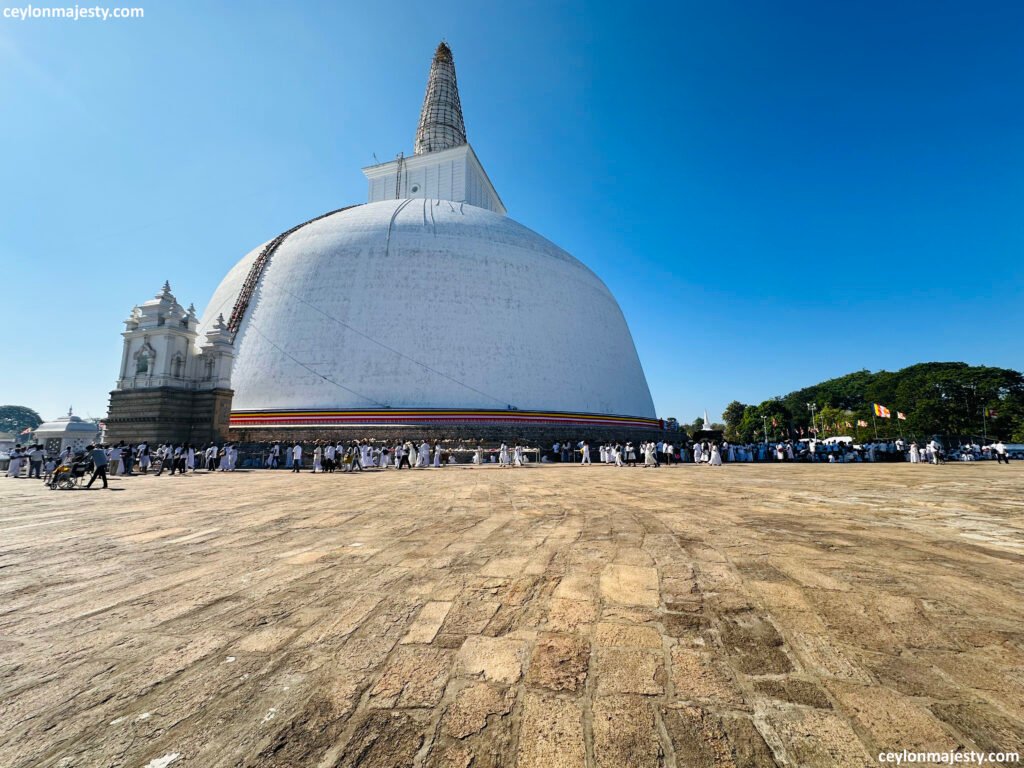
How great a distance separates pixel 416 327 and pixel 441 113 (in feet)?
82.1

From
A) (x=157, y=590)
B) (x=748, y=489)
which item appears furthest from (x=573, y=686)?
(x=748, y=489)

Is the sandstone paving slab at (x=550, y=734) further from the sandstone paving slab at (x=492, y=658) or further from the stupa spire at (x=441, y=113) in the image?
the stupa spire at (x=441, y=113)

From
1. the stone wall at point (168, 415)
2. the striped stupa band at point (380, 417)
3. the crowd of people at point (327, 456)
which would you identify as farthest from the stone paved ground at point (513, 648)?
the stone wall at point (168, 415)

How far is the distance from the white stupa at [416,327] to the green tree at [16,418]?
4679 inches

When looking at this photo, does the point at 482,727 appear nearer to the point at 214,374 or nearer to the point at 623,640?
the point at 623,640

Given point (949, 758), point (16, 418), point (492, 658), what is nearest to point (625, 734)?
point (492, 658)

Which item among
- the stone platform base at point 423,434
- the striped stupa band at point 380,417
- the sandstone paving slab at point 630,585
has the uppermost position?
the striped stupa band at point 380,417

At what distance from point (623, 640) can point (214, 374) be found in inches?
949

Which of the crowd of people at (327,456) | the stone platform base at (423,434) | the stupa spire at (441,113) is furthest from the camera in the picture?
the stupa spire at (441,113)

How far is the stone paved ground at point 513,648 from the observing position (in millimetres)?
1564

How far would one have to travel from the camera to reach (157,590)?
3.18 metres

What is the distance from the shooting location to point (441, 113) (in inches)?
1451

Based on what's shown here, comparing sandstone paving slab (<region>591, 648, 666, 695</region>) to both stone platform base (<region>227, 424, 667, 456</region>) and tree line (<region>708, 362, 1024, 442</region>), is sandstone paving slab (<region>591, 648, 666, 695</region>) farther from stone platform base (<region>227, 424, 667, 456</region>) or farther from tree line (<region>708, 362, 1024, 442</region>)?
tree line (<region>708, 362, 1024, 442</region>)

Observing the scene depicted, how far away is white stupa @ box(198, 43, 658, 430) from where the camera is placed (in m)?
20.9
